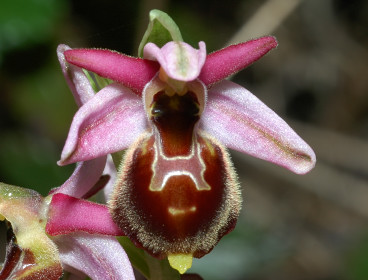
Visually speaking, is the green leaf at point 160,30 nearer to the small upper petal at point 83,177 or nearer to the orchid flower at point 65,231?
the orchid flower at point 65,231

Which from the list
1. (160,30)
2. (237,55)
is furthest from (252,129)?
(160,30)

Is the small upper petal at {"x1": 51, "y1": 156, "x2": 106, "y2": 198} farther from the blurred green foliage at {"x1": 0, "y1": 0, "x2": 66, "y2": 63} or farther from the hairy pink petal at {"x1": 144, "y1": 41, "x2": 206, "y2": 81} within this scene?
the blurred green foliage at {"x1": 0, "y1": 0, "x2": 66, "y2": 63}

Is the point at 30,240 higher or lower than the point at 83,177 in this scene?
lower

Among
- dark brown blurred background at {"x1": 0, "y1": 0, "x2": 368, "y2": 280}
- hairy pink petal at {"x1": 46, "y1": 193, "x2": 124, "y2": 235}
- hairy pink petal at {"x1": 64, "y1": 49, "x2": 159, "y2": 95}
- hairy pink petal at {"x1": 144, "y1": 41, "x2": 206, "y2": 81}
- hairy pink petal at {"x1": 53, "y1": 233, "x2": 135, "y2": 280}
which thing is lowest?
dark brown blurred background at {"x1": 0, "y1": 0, "x2": 368, "y2": 280}

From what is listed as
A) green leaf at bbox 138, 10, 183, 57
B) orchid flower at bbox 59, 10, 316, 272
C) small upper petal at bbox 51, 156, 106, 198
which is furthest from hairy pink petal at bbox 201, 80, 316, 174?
small upper petal at bbox 51, 156, 106, 198

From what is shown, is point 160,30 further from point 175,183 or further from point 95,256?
point 95,256

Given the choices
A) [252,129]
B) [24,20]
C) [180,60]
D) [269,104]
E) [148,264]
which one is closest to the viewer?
[180,60]

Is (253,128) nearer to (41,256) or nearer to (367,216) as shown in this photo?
(41,256)
